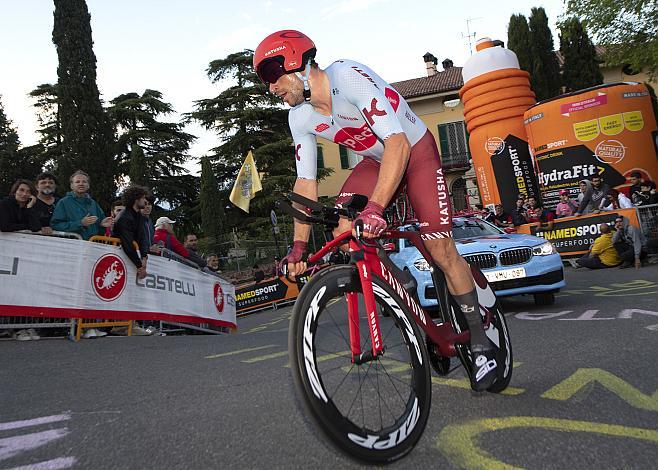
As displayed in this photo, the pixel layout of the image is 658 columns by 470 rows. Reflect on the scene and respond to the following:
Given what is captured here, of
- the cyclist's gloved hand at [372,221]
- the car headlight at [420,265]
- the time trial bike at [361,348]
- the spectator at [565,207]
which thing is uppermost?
the spectator at [565,207]

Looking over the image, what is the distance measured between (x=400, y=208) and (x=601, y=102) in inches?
605

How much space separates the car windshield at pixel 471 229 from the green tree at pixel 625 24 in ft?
58.7

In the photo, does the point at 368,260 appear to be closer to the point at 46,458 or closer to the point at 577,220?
the point at 46,458

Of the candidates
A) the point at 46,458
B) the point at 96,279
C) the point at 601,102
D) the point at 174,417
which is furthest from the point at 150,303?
the point at 601,102

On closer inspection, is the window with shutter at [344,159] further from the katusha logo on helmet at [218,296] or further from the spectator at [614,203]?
the katusha logo on helmet at [218,296]

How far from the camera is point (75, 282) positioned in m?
7.54

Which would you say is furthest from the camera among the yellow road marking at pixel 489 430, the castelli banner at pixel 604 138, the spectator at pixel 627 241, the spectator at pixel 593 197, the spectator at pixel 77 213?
the castelli banner at pixel 604 138

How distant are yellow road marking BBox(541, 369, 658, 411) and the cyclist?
419 millimetres

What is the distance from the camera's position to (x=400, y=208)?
3111mm

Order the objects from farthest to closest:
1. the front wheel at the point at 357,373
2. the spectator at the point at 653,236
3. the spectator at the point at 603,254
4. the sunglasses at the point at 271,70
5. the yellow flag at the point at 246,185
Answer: the yellow flag at the point at 246,185 < the spectator at the point at 603,254 < the spectator at the point at 653,236 < the sunglasses at the point at 271,70 < the front wheel at the point at 357,373

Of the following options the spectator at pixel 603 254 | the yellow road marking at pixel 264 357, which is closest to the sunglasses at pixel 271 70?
the yellow road marking at pixel 264 357

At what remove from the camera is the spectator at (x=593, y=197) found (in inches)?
528

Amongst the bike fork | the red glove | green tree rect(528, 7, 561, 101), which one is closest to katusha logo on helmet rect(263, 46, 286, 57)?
the red glove

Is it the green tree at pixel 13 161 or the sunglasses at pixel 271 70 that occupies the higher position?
the green tree at pixel 13 161
